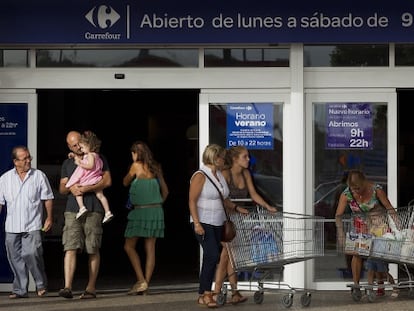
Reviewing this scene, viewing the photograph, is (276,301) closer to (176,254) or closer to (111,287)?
(111,287)

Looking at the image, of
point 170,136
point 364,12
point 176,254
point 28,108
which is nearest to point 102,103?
point 170,136

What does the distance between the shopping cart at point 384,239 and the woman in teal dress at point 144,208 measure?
2.27m

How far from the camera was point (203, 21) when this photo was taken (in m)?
10.8

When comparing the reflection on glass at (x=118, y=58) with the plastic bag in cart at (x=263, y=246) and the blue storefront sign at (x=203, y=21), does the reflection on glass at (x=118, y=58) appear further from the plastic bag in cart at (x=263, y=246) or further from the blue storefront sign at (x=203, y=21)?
the plastic bag in cart at (x=263, y=246)

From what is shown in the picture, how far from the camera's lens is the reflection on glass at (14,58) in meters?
11.1

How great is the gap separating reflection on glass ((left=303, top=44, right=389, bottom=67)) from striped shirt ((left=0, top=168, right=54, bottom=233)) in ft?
11.9

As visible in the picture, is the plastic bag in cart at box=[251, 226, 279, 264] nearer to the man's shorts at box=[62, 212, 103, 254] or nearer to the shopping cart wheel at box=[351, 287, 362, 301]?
the shopping cart wheel at box=[351, 287, 362, 301]

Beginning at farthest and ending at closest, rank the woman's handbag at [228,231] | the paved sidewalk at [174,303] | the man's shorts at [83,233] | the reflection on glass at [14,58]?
the reflection on glass at [14,58] → the man's shorts at [83,233] → the paved sidewalk at [174,303] → the woman's handbag at [228,231]

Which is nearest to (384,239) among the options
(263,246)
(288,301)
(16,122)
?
(288,301)

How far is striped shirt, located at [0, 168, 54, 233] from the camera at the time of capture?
33.2ft

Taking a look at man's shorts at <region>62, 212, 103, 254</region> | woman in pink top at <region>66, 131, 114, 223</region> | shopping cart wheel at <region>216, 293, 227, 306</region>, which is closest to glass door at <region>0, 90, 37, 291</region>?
woman in pink top at <region>66, 131, 114, 223</region>

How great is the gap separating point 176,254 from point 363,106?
20.3 ft

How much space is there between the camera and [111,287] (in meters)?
11.5

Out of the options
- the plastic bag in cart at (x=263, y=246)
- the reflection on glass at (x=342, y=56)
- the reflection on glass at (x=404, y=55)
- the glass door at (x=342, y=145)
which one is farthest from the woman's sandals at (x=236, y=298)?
the reflection on glass at (x=404, y=55)
